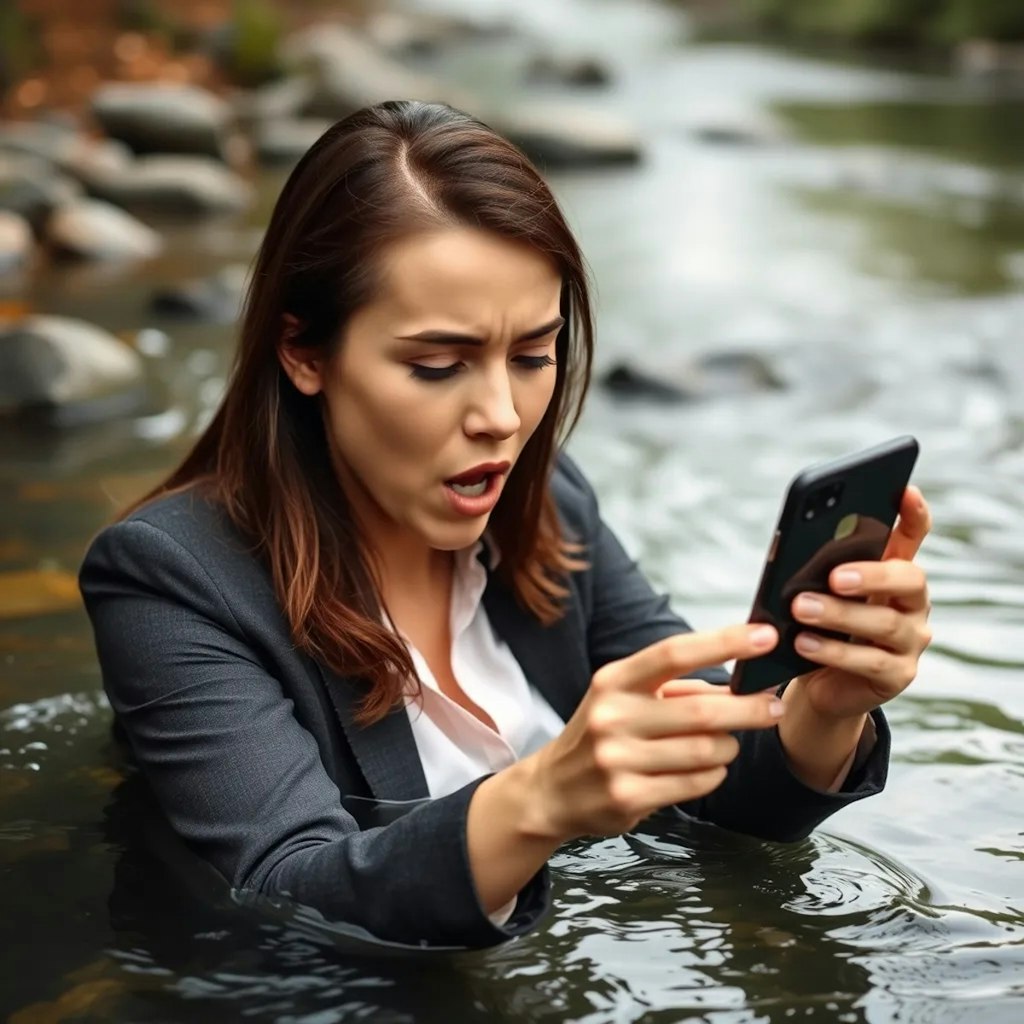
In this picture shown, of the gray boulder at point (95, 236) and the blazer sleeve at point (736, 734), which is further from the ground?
the gray boulder at point (95, 236)

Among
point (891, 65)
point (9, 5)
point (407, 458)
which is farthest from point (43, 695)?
point (891, 65)

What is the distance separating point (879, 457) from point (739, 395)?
460 centimetres

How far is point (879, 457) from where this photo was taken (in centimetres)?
205

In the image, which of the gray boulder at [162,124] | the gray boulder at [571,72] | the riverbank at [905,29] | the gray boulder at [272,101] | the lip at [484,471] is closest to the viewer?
the lip at [484,471]

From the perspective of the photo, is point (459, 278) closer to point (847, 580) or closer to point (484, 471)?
point (484, 471)

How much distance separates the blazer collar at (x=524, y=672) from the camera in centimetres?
259

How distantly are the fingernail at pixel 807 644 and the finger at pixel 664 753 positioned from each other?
21 centimetres

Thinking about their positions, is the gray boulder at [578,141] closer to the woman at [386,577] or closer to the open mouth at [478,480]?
the woman at [386,577]

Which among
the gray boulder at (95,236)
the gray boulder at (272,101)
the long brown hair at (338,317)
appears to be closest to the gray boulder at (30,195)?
the gray boulder at (95,236)

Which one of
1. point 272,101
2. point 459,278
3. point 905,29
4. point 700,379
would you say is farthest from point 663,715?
point 905,29

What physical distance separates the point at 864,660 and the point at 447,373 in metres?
0.71

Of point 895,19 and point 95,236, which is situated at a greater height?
point 895,19

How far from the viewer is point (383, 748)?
2.62 meters

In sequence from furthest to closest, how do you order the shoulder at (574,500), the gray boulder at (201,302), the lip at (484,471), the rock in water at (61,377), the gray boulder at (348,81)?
the gray boulder at (348,81), the gray boulder at (201,302), the rock in water at (61,377), the shoulder at (574,500), the lip at (484,471)
